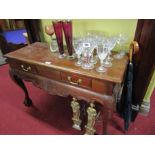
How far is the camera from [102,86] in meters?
0.97

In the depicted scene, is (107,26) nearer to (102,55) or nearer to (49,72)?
(102,55)

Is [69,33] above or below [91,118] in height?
above

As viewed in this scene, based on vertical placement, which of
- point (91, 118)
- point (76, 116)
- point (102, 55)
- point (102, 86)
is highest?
point (102, 55)

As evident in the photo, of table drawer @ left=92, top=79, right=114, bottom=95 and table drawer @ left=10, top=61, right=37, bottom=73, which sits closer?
table drawer @ left=92, top=79, right=114, bottom=95

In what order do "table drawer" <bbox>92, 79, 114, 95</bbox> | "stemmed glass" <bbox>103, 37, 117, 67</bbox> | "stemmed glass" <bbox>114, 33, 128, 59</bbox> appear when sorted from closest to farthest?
1. "table drawer" <bbox>92, 79, 114, 95</bbox>
2. "stemmed glass" <bbox>103, 37, 117, 67</bbox>
3. "stemmed glass" <bbox>114, 33, 128, 59</bbox>

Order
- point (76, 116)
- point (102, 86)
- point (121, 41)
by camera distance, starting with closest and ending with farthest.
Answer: point (102, 86) < point (121, 41) < point (76, 116)

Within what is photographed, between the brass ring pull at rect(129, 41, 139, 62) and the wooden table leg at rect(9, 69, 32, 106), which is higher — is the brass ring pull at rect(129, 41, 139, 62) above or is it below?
above

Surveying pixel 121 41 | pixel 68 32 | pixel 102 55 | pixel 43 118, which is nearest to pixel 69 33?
pixel 68 32

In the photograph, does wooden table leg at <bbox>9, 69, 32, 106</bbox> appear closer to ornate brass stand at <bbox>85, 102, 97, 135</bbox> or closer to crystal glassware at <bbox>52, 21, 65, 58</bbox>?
crystal glassware at <bbox>52, 21, 65, 58</bbox>

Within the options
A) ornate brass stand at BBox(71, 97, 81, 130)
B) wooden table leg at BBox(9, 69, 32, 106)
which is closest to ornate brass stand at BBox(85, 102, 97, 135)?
ornate brass stand at BBox(71, 97, 81, 130)

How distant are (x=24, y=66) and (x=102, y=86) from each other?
78cm

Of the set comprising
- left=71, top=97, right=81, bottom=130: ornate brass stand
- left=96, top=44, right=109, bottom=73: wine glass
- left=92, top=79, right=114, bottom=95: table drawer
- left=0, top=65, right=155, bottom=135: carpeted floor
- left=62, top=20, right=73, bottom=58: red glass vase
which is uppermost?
left=62, top=20, right=73, bottom=58: red glass vase

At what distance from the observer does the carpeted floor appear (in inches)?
59.1

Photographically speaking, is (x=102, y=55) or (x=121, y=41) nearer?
(x=102, y=55)
